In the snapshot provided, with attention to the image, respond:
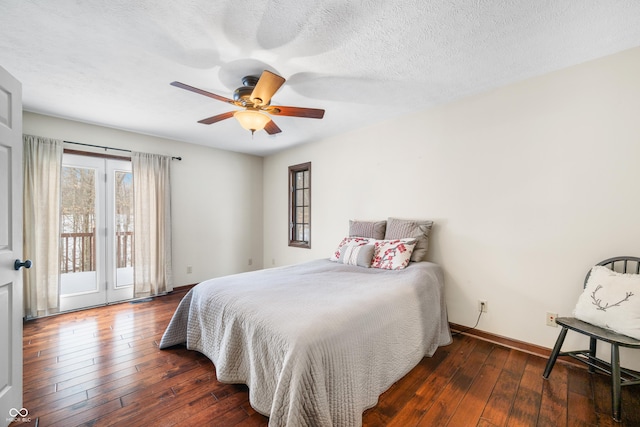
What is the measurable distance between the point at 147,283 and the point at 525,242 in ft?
→ 14.7

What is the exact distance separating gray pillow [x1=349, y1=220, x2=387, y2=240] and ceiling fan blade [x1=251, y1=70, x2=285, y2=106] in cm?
183

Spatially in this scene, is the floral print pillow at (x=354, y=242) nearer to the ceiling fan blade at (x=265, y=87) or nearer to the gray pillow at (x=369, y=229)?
the gray pillow at (x=369, y=229)

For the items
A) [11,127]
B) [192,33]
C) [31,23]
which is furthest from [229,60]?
[11,127]

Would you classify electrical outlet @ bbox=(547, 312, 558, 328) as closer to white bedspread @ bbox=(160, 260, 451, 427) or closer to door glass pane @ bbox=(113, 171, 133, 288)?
white bedspread @ bbox=(160, 260, 451, 427)

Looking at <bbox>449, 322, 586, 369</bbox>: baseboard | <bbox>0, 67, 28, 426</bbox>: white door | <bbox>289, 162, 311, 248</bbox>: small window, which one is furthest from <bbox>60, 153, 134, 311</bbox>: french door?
<bbox>449, 322, 586, 369</bbox>: baseboard

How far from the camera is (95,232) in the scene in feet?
11.3

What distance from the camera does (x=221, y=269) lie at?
15.1 ft

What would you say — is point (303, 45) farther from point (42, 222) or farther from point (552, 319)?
point (42, 222)

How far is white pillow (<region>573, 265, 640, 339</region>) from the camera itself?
160 centimetres

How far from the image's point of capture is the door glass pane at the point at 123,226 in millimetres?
3619

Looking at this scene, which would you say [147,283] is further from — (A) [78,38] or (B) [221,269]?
(A) [78,38]

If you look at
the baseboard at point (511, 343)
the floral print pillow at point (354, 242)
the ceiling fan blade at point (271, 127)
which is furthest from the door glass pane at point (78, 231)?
the baseboard at point (511, 343)

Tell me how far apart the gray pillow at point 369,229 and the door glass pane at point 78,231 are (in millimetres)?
3331

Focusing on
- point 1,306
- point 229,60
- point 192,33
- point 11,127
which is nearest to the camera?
point 1,306
